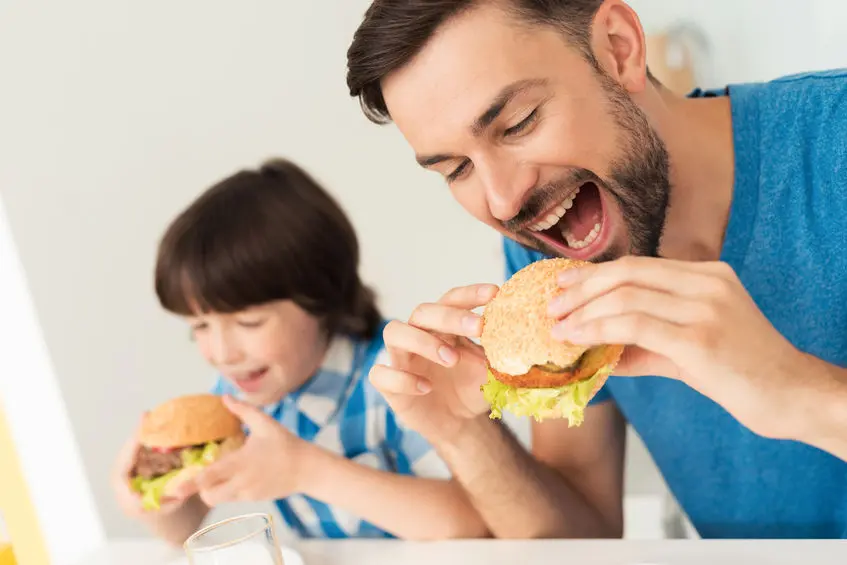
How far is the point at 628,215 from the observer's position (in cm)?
126

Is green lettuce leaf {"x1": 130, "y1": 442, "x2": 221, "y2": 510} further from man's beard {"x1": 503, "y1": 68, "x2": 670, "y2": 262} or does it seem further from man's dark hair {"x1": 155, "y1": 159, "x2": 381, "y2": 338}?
man's beard {"x1": 503, "y1": 68, "x2": 670, "y2": 262}

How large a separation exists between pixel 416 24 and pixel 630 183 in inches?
16.9

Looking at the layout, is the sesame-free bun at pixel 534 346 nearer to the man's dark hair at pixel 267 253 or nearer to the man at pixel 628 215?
the man at pixel 628 215

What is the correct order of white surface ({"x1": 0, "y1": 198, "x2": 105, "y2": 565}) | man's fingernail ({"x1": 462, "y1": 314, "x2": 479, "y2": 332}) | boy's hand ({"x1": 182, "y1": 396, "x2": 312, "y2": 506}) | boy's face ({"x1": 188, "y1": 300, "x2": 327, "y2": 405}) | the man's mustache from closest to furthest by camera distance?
man's fingernail ({"x1": 462, "y1": 314, "x2": 479, "y2": 332}) < the man's mustache < boy's hand ({"x1": 182, "y1": 396, "x2": 312, "y2": 506}) < boy's face ({"x1": 188, "y1": 300, "x2": 327, "y2": 405}) < white surface ({"x1": 0, "y1": 198, "x2": 105, "y2": 565})

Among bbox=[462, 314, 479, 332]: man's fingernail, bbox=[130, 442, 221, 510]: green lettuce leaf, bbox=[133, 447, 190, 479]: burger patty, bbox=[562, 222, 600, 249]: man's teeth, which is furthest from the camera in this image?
bbox=[133, 447, 190, 479]: burger patty

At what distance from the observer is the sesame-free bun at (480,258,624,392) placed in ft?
A: 3.48

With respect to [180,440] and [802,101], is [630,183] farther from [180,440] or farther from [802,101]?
[180,440]

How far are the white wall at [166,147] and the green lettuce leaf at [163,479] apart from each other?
0.42m

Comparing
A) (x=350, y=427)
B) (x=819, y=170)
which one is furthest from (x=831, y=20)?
(x=350, y=427)

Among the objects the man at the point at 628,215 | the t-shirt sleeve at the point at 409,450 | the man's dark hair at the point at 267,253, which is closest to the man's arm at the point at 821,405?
Result: the man at the point at 628,215

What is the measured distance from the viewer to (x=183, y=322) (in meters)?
2.14

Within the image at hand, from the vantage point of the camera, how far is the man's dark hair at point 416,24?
119cm

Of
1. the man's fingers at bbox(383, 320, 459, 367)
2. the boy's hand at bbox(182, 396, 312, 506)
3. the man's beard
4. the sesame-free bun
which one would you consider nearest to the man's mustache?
the man's beard

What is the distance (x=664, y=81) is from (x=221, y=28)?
1136 mm
